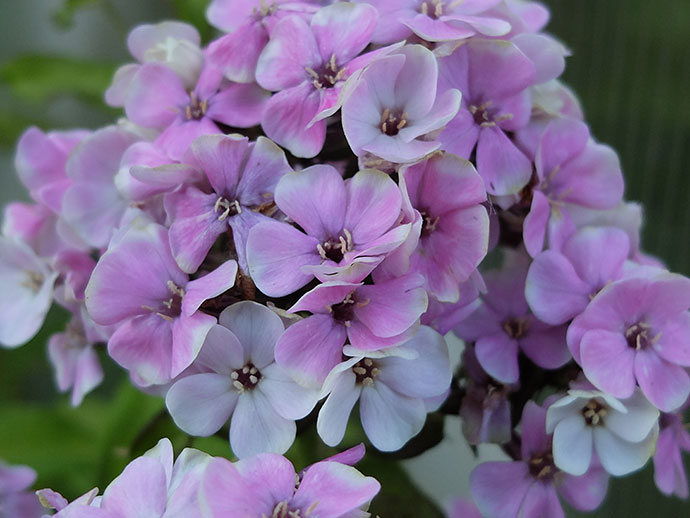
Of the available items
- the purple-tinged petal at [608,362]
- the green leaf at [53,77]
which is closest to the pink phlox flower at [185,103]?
the purple-tinged petal at [608,362]

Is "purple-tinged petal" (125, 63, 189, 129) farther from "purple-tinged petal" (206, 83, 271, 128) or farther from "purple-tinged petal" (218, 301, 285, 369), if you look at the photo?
"purple-tinged petal" (218, 301, 285, 369)

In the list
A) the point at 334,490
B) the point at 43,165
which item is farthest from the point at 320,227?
the point at 43,165

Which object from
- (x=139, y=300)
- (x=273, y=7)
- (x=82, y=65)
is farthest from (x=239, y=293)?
(x=82, y=65)

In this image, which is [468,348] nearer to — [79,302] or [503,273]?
[503,273]

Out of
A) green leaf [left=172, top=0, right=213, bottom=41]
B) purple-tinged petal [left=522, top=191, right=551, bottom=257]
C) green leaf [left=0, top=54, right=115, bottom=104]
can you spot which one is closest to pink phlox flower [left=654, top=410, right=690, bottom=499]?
purple-tinged petal [left=522, top=191, right=551, bottom=257]

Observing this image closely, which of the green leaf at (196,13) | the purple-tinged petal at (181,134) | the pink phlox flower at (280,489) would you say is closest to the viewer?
the pink phlox flower at (280,489)

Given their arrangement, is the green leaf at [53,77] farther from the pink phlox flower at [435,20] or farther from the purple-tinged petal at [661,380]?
the purple-tinged petal at [661,380]
